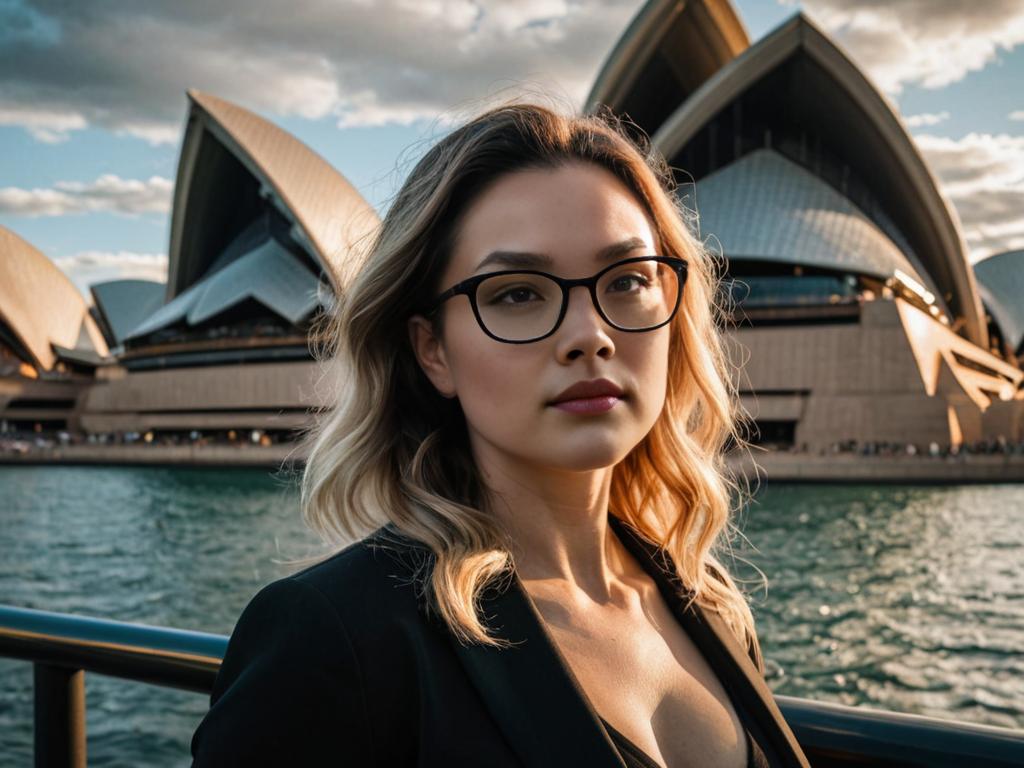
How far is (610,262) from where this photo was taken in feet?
3.94

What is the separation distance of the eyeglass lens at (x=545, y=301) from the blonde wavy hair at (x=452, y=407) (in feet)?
0.41

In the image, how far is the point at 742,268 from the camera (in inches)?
1298

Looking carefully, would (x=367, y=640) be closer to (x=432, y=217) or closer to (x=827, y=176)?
(x=432, y=217)

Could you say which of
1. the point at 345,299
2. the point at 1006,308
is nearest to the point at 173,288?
the point at 1006,308

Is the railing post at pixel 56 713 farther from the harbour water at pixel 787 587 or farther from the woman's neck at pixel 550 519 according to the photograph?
the woman's neck at pixel 550 519

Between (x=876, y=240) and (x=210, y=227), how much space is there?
29.3 m

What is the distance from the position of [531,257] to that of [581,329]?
4.5 inches

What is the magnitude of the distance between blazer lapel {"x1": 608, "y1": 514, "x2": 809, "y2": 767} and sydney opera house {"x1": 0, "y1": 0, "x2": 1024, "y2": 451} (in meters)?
23.6

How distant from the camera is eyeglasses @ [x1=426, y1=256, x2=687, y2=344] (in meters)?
1.17

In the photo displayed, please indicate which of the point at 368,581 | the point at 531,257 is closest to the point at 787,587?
the point at 531,257

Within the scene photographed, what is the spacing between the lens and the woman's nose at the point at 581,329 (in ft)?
3.81

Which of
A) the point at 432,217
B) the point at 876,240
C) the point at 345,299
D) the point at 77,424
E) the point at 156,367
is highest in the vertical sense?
the point at 876,240

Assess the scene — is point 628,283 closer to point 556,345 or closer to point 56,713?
point 556,345

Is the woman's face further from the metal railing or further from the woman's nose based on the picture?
the metal railing
